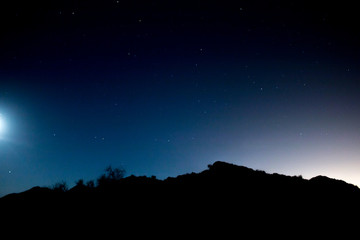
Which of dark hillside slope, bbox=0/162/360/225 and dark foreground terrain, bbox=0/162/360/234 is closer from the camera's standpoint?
dark foreground terrain, bbox=0/162/360/234

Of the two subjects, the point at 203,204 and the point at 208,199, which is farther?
the point at 208,199

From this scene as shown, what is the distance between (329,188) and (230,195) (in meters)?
10.2

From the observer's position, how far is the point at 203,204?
1402 cm

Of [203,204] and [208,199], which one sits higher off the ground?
[208,199]

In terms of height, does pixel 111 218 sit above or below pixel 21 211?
below

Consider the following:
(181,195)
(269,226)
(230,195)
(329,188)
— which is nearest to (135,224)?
(181,195)

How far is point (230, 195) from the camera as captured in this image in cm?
1504

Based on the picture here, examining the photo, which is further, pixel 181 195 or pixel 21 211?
pixel 181 195

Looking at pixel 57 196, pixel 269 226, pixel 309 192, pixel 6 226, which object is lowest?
pixel 269 226

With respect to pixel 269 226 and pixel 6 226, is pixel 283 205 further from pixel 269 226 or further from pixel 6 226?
pixel 6 226

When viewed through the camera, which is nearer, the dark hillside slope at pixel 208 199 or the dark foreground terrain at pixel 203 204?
the dark foreground terrain at pixel 203 204

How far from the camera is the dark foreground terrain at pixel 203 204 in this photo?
40.0 ft

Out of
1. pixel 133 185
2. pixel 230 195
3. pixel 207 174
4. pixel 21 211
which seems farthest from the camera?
pixel 207 174

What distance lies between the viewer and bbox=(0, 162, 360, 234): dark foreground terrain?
12.2 metres
